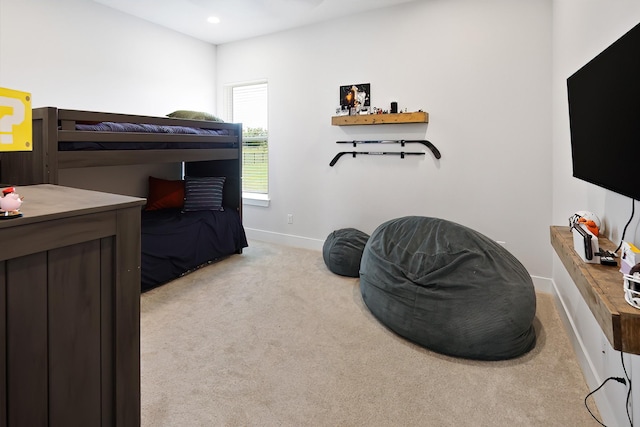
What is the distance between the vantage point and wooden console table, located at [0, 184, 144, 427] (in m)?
0.86

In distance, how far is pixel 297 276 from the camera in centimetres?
343

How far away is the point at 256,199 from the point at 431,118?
7.58 ft

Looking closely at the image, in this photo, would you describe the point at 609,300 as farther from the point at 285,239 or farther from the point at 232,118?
the point at 232,118

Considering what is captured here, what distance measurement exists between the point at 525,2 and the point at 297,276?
297cm

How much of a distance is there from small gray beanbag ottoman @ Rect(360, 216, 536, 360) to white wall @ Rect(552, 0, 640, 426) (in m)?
0.32

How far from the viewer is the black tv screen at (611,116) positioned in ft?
3.48

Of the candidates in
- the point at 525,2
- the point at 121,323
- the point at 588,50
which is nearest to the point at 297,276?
the point at 121,323

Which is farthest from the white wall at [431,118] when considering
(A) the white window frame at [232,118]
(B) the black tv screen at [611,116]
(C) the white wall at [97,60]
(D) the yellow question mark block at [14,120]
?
(D) the yellow question mark block at [14,120]

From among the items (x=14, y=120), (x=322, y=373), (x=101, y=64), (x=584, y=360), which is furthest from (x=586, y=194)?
(x=101, y=64)

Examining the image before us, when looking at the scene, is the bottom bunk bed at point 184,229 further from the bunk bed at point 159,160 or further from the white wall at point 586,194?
the white wall at point 586,194

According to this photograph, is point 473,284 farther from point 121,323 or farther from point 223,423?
Answer: point 121,323

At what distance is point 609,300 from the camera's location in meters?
0.97

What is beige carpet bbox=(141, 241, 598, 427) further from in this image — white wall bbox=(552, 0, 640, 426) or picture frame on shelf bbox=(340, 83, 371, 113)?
picture frame on shelf bbox=(340, 83, 371, 113)

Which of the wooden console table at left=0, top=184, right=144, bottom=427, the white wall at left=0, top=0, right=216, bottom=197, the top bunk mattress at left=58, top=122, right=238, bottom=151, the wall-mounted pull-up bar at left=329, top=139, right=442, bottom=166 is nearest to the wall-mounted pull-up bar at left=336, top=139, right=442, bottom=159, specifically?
the wall-mounted pull-up bar at left=329, top=139, right=442, bottom=166
